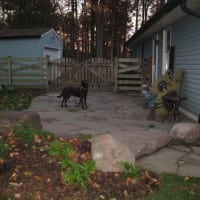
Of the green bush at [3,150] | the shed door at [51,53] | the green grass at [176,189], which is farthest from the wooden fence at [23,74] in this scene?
the green grass at [176,189]

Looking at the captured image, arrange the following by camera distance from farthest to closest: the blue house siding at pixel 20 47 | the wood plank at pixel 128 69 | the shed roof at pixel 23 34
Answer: the blue house siding at pixel 20 47, the shed roof at pixel 23 34, the wood plank at pixel 128 69

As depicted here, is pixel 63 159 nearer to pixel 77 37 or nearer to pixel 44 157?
pixel 44 157

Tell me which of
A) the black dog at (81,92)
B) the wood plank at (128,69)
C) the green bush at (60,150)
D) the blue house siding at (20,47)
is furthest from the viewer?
the blue house siding at (20,47)

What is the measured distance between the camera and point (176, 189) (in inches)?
173

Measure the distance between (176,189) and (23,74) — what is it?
50.3 ft

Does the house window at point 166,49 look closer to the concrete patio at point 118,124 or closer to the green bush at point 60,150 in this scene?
the concrete patio at point 118,124

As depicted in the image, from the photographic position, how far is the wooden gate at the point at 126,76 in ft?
56.5

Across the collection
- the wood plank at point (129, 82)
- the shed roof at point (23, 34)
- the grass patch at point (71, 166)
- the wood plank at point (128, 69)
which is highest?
the shed roof at point (23, 34)

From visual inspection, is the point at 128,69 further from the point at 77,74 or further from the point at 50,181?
the point at 50,181

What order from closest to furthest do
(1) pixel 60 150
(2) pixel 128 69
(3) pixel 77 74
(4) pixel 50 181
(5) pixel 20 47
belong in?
(4) pixel 50 181 < (1) pixel 60 150 < (2) pixel 128 69 < (3) pixel 77 74 < (5) pixel 20 47

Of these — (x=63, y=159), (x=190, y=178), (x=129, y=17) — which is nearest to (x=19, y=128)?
(x=63, y=159)

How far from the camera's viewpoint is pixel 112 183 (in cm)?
440

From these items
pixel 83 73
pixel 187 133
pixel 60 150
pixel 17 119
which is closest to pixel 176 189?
pixel 60 150

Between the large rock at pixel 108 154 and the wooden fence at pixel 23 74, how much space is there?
13649 millimetres
